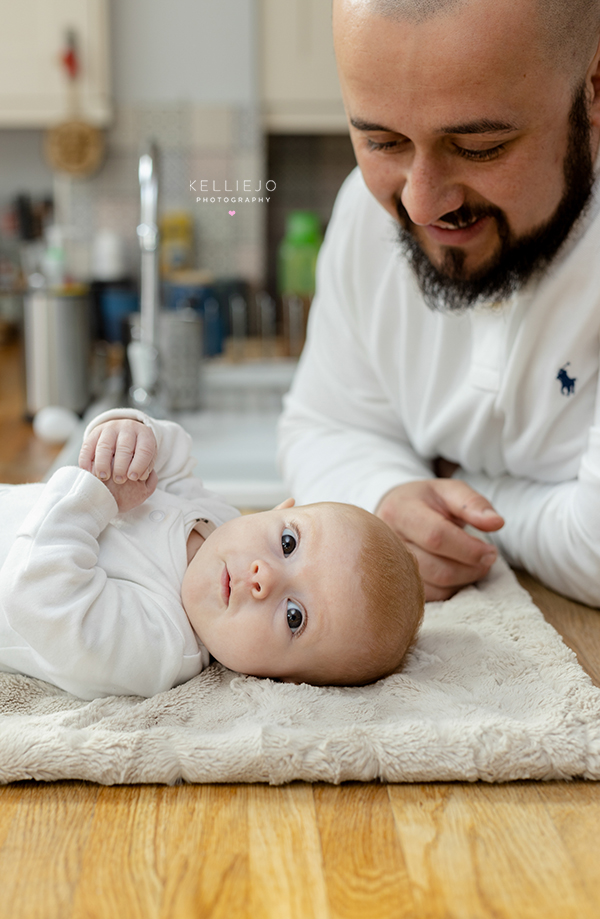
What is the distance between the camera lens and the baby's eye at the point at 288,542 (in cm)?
86

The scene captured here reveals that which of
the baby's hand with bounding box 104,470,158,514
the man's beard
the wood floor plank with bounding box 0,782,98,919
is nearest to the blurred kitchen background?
the man's beard

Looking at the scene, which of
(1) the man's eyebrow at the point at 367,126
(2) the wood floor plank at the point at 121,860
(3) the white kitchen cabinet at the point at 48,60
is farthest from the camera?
(3) the white kitchen cabinet at the point at 48,60

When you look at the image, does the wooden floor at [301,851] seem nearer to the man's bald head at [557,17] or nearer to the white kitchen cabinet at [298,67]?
the man's bald head at [557,17]

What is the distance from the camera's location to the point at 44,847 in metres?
0.65

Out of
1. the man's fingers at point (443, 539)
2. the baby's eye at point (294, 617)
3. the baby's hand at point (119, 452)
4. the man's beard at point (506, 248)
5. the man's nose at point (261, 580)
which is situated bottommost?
the man's fingers at point (443, 539)

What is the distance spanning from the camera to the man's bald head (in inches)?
33.8

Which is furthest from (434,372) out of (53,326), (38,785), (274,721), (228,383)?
(53,326)

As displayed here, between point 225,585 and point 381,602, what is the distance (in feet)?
0.47

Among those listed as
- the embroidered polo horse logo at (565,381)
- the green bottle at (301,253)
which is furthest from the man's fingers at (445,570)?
the green bottle at (301,253)

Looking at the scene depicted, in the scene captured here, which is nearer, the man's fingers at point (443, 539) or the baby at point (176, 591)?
the baby at point (176, 591)

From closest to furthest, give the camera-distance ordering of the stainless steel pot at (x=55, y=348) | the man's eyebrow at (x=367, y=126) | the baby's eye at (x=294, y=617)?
the baby's eye at (x=294, y=617), the man's eyebrow at (x=367, y=126), the stainless steel pot at (x=55, y=348)

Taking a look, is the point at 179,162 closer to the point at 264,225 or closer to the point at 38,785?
the point at 264,225

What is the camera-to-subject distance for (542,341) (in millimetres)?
1130

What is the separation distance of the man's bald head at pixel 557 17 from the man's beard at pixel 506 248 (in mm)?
45
